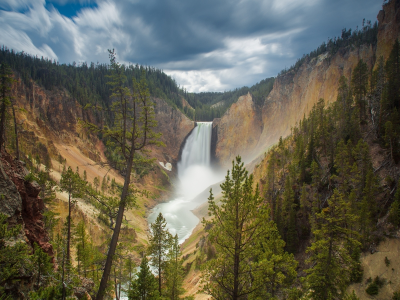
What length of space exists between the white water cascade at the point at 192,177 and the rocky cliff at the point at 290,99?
592cm

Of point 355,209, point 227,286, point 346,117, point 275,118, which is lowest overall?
point 227,286

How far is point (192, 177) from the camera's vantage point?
3418 inches

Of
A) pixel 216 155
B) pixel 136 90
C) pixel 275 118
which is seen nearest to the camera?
pixel 136 90

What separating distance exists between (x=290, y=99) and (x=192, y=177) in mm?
47193

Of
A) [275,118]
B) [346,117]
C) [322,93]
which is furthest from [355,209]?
[275,118]

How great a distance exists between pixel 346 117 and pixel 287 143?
15163mm

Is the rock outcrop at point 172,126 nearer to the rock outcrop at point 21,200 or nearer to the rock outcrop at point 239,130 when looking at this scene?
the rock outcrop at point 239,130

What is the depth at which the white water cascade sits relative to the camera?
5700cm

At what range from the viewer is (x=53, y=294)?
6.29 m

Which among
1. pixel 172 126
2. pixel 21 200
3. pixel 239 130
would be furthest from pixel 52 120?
pixel 21 200

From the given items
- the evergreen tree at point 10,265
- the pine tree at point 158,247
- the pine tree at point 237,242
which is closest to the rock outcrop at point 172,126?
the pine tree at point 158,247

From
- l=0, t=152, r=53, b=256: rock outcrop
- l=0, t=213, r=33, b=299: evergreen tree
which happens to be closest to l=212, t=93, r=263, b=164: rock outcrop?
l=0, t=152, r=53, b=256: rock outcrop

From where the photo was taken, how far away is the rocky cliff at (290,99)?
4439cm

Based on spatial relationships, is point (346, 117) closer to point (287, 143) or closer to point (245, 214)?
point (287, 143)
